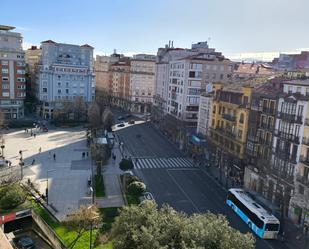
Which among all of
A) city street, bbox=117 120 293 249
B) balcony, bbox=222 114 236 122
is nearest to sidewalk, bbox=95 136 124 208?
city street, bbox=117 120 293 249

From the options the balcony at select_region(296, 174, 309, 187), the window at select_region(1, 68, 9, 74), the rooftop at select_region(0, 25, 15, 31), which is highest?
the rooftop at select_region(0, 25, 15, 31)

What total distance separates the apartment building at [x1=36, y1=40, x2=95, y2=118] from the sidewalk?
43.3 metres

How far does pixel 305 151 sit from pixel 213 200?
13308 mm

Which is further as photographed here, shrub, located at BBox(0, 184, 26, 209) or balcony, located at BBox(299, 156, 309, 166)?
balcony, located at BBox(299, 156, 309, 166)

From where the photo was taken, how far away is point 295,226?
3941cm

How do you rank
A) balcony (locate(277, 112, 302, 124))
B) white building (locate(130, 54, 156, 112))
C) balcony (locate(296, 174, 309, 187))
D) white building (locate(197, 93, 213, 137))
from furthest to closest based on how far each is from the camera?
white building (locate(130, 54, 156, 112))
white building (locate(197, 93, 213, 137))
balcony (locate(277, 112, 302, 124))
balcony (locate(296, 174, 309, 187))

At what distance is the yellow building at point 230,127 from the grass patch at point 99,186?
2057cm

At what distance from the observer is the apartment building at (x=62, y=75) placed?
96375mm

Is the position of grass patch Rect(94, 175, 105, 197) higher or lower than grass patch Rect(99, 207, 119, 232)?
higher

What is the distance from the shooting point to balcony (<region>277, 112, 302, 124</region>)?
41.1 metres

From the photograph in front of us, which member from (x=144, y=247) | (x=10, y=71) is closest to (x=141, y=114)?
(x=10, y=71)

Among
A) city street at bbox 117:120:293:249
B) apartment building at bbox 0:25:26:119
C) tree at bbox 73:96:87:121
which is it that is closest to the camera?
city street at bbox 117:120:293:249

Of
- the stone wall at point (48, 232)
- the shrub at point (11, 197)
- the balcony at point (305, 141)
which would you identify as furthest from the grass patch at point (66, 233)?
the balcony at point (305, 141)

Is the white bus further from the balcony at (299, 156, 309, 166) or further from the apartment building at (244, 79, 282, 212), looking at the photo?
the balcony at (299, 156, 309, 166)
